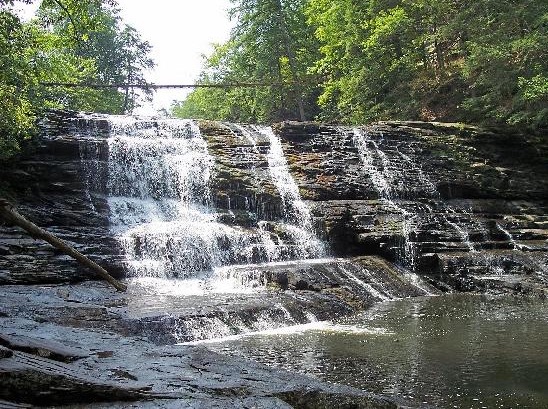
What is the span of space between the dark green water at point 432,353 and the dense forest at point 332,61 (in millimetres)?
7042

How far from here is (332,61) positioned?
27781 millimetres

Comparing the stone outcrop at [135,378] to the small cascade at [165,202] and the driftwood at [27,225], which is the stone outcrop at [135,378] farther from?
the small cascade at [165,202]

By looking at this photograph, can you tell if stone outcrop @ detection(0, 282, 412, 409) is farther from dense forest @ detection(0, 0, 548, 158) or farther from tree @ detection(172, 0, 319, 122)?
tree @ detection(172, 0, 319, 122)

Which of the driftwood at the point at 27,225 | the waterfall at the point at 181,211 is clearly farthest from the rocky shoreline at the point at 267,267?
the driftwood at the point at 27,225

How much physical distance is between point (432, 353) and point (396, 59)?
66.0 feet

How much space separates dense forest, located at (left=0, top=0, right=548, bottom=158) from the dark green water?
23.1ft

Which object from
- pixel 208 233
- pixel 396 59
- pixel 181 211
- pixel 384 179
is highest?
pixel 396 59

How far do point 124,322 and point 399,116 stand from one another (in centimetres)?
2028

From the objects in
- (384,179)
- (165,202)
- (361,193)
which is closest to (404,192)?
(384,179)

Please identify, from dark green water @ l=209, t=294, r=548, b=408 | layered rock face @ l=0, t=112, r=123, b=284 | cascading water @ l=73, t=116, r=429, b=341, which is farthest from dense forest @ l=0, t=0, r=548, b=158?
dark green water @ l=209, t=294, r=548, b=408

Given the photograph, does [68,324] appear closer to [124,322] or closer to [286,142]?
[124,322]

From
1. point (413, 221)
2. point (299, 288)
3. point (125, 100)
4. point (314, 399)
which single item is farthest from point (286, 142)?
point (125, 100)

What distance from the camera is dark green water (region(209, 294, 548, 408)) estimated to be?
17.7 feet

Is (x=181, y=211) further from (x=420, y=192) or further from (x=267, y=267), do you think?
(x=420, y=192)
